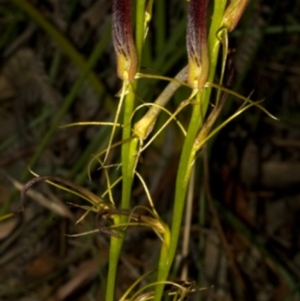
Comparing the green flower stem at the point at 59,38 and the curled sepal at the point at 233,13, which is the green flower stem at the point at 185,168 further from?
the green flower stem at the point at 59,38

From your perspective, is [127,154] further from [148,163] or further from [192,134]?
[148,163]

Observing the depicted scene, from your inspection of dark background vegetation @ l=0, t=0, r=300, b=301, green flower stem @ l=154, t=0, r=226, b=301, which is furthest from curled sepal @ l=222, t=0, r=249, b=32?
dark background vegetation @ l=0, t=0, r=300, b=301

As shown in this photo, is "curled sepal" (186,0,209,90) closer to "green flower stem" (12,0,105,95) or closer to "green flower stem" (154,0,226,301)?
"green flower stem" (154,0,226,301)

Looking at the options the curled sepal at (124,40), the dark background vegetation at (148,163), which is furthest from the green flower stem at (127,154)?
the dark background vegetation at (148,163)

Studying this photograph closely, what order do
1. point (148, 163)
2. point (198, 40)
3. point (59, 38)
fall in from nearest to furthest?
point (198, 40) < point (59, 38) < point (148, 163)

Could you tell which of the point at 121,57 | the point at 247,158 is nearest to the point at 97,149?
the point at 247,158

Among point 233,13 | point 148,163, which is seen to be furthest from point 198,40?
point 148,163

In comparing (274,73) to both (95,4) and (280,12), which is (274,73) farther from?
(95,4)
